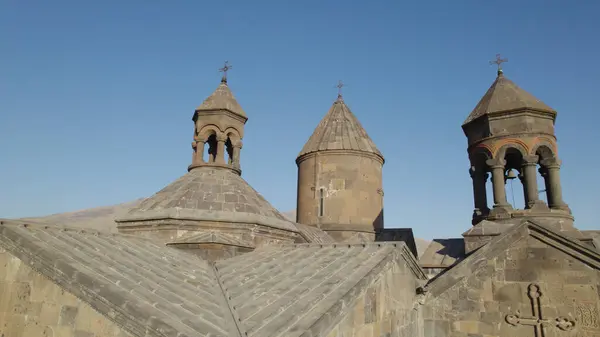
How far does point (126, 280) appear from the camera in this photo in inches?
143

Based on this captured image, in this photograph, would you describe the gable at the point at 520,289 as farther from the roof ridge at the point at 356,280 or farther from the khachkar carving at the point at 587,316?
the roof ridge at the point at 356,280

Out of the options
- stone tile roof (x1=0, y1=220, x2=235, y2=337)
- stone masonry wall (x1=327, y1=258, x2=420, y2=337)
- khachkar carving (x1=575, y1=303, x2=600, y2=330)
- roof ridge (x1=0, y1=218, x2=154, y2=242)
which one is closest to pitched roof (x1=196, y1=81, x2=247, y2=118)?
roof ridge (x1=0, y1=218, x2=154, y2=242)

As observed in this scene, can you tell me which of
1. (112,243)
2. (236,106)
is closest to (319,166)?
(236,106)

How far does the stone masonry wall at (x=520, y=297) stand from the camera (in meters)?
5.96

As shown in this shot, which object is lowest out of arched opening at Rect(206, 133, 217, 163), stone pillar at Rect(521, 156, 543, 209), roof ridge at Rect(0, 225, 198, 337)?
roof ridge at Rect(0, 225, 198, 337)

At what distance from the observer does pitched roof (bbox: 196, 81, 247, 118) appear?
29.4 ft

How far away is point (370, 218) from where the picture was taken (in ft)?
43.2

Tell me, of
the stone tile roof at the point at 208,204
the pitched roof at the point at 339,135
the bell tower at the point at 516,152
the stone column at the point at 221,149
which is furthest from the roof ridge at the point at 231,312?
the pitched roof at the point at 339,135

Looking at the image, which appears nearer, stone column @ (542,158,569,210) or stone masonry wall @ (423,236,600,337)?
stone masonry wall @ (423,236,600,337)

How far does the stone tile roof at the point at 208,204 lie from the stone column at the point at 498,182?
17.9 feet

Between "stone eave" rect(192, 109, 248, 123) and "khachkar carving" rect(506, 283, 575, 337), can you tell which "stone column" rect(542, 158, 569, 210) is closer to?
"khachkar carving" rect(506, 283, 575, 337)

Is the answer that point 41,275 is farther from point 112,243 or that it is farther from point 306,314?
point 306,314

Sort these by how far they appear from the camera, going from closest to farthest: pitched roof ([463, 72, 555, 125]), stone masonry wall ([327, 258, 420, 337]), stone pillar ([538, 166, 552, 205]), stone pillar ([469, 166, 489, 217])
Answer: stone masonry wall ([327, 258, 420, 337]) → stone pillar ([538, 166, 552, 205]) → pitched roof ([463, 72, 555, 125]) → stone pillar ([469, 166, 489, 217])

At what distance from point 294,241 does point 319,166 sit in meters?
6.21
